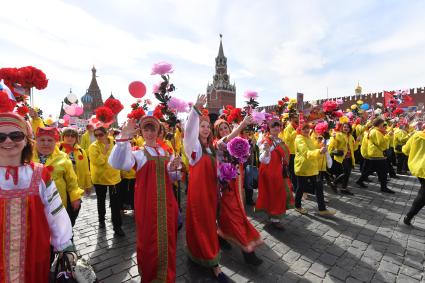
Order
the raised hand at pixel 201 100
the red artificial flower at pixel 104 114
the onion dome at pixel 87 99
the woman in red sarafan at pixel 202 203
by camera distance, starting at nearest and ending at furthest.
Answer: the raised hand at pixel 201 100, the woman in red sarafan at pixel 202 203, the red artificial flower at pixel 104 114, the onion dome at pixel 87 99

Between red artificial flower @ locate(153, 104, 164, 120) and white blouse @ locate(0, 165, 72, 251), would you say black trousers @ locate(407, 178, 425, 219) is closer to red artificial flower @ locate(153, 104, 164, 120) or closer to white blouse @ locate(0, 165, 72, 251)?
red artificial flower @ locate(153, 104, 164, 120)

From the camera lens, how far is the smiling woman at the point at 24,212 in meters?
1.89

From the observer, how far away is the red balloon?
331cm

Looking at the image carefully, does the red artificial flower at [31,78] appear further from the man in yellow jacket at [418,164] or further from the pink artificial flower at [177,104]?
the man in yellow jacket at [418,164]

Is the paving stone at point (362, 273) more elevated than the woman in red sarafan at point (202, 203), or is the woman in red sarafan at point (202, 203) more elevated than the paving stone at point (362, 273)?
the woman in red sarafan at point (202, 203)

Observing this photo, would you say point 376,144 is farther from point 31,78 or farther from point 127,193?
point 31,78

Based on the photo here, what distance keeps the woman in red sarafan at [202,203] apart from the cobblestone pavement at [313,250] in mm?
340

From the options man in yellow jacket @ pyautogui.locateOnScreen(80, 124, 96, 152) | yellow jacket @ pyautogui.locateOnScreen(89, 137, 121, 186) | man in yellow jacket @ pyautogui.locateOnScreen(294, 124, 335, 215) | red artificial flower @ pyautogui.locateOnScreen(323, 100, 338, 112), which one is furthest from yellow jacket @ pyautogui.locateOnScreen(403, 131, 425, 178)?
man in yellow jacket @ pyautogui.locateOnScreen(80, 124, 96, 152)

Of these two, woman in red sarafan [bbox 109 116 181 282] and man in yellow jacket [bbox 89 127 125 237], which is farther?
man in yellow jacket [bbox 89 127 125 237]

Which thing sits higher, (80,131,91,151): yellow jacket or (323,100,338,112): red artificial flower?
(323,100,338,112): red artificial flower

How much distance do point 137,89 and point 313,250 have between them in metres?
3.85

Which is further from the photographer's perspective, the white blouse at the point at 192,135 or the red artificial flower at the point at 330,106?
the red artificial flower at the point at 330,106

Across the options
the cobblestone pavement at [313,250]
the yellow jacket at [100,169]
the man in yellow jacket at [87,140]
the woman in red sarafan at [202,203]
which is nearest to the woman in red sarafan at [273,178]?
the cobblestone pavement at [313,250]

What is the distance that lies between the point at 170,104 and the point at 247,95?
2711mm
